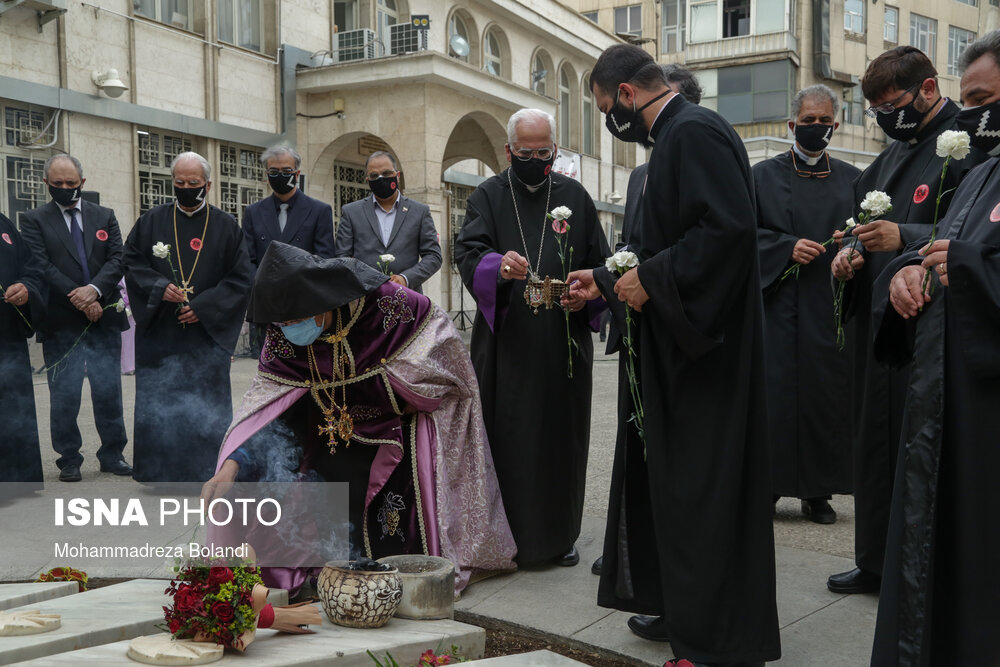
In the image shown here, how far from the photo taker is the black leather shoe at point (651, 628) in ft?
11.2

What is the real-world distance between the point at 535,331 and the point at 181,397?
2924 mm

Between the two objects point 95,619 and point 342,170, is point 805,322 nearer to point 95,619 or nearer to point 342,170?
point 95,619

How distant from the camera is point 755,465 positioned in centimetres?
304

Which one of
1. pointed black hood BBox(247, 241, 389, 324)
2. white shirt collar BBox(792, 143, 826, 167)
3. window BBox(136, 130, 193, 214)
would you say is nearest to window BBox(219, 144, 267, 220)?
window BBox(136, 130, 193, 214)

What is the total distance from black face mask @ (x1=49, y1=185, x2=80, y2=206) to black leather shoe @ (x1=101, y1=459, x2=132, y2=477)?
183cm

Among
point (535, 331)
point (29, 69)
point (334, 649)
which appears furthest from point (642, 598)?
point (29, 69)

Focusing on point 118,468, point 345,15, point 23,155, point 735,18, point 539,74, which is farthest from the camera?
point 735,18

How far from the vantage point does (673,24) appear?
3288cm

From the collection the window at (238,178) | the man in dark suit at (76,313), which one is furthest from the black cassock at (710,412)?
the window at (238,178)

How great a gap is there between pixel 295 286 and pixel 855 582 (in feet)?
8.59

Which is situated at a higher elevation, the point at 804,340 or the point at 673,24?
the point at 673,24

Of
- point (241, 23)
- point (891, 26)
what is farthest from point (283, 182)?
point (891, 26)

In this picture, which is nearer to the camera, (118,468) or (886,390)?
(886,390)

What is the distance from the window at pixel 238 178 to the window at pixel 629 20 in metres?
20.6
